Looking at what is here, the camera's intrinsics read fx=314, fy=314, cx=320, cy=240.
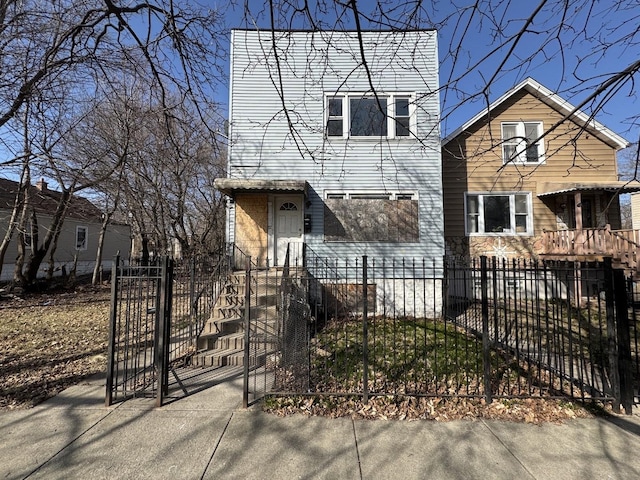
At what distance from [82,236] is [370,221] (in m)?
22.3

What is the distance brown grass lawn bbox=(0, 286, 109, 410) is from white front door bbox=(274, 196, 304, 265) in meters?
5.05

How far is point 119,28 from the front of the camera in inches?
177

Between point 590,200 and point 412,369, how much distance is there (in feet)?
37.7

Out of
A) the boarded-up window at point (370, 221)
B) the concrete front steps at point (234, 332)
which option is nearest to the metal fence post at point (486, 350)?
the concrete front steps at point (234, 332)

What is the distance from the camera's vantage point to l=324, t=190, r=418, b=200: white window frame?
395 inches

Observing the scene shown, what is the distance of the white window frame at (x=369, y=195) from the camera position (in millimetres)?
10023

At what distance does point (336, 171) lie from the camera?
10.1 meters

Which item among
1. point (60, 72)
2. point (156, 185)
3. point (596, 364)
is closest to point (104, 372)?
point (60, 72)

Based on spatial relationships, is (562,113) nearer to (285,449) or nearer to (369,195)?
(369,195)

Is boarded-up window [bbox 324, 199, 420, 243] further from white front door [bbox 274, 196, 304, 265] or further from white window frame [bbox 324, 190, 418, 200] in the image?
white front door [bbox 274, 196, 304, 265]

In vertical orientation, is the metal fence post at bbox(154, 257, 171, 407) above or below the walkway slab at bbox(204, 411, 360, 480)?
above

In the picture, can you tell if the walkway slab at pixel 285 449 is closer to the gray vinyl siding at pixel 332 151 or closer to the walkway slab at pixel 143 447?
the walkway slab at pixel 143 447

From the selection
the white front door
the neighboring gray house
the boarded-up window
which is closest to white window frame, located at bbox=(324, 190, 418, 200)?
the neighboring gray house

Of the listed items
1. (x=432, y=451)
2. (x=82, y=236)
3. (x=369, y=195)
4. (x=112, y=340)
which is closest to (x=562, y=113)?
(x=369, y=195)
